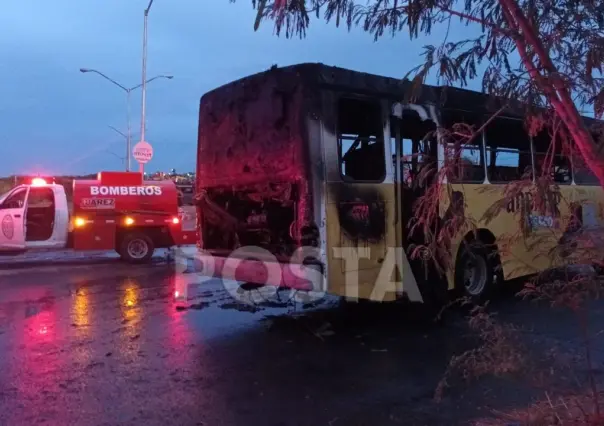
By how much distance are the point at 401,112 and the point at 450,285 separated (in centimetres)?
245

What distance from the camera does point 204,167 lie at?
8.84 metres

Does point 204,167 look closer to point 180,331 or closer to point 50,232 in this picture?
point 180,331

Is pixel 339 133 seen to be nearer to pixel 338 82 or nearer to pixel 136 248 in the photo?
pixel 338 82

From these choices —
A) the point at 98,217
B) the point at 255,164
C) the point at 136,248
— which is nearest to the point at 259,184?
the point at 255,164

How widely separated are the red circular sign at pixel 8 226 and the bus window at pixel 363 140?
10.7 meters

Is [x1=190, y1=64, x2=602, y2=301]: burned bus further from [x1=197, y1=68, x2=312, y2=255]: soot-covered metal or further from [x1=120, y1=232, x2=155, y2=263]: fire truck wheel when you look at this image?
[x1=120, y1=232, x2=155, y2=263]: fire truck wheel

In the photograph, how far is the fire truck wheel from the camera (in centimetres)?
1546

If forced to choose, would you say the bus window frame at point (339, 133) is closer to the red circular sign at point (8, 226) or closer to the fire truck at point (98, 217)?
the fire truck at point (98, 217)

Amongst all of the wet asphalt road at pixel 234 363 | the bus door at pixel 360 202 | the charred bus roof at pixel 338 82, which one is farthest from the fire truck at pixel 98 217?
the bus door at pixel 360 202

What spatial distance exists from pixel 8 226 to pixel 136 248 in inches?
119

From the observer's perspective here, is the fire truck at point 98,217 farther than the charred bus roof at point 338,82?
Yes

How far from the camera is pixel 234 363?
6395mm

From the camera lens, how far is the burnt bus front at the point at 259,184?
711 cm

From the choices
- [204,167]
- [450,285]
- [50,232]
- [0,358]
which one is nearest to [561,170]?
[450,285]
